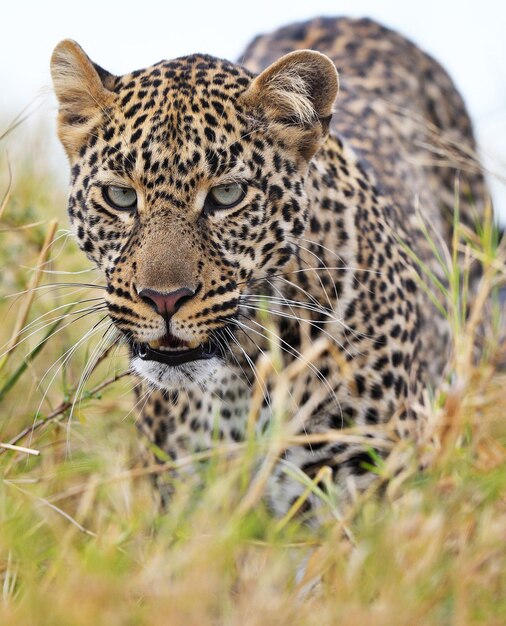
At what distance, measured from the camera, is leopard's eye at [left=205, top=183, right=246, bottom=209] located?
4.89 m

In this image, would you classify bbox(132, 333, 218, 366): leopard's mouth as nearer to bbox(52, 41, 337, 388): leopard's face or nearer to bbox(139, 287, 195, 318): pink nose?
bbox(52, 41, 337, 388): leopard's face

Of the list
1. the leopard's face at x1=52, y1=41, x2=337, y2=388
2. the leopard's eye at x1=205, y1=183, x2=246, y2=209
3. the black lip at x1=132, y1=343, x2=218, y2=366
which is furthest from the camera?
the leopard's eye at x1=205, y1=183, x2=246, y2=209

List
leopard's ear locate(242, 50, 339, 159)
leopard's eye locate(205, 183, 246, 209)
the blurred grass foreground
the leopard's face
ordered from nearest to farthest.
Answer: the blurred grass foreground < the leopard's face < leopard's eye locate(205, 183, 246, 209) < leopard's ear locate(242, 50, 339, 159)

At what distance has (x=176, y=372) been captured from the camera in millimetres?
4840

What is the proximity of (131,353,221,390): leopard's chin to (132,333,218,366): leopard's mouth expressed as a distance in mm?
20

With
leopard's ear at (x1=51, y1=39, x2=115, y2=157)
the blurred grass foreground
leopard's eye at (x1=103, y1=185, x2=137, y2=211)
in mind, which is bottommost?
the blurred grass foreground

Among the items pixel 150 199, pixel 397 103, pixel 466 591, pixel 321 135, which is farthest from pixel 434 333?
pixel 466 591

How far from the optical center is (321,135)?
16.9 ft

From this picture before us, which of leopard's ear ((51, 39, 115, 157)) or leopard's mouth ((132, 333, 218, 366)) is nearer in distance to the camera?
leopard's mouth ((132, 333, 218, 366))

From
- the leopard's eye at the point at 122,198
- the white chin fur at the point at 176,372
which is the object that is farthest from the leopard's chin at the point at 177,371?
the leopard's eye at the point at 122,198

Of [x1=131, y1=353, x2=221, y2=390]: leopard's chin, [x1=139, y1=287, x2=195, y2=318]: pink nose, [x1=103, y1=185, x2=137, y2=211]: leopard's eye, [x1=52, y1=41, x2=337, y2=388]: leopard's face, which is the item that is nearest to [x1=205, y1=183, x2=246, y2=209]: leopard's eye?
[x1=52, y1=41, x2=337, y2=388]: leopard's face

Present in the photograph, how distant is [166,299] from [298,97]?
126cm

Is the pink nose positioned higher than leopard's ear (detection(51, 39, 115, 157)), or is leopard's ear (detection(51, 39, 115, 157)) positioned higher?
leopard's ear (detection(51, 39, 115, 157))

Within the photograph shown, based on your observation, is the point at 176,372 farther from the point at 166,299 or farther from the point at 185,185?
the point at 185,185
